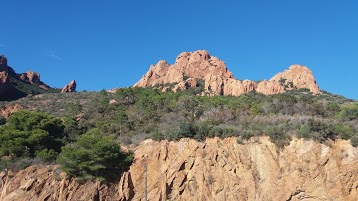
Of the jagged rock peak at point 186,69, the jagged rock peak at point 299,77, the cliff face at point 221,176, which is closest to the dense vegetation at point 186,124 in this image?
the cliff face at point 221,176

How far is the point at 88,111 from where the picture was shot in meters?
47.9

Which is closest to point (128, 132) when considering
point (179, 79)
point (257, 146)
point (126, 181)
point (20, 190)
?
point (126, 181)

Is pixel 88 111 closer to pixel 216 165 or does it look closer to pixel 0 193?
pixel 0 193

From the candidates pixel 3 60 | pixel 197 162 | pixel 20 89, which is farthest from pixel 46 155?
pixel 3 60

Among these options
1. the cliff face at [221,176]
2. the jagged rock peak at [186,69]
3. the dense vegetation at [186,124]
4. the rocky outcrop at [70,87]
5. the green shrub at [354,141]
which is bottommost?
the cliff face at [221,176]

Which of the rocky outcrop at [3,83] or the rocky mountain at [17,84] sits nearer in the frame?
the rocky outcrop at [3,83]

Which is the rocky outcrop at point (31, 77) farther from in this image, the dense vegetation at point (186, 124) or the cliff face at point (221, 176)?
the cliff face at point (221, 176)

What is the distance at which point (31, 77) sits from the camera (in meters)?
97.1

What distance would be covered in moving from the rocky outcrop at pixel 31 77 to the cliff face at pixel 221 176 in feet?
236

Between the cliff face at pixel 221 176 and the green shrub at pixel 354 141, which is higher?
the green shrub at pixel 354 141

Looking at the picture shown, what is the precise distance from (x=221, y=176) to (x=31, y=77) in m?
82.7

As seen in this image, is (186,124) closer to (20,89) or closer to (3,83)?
(3,83)

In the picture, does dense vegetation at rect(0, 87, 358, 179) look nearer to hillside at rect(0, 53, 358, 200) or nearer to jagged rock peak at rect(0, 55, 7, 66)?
hillside at rect(0, 53, 358, 200)

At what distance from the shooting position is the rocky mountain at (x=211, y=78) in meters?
76.8
